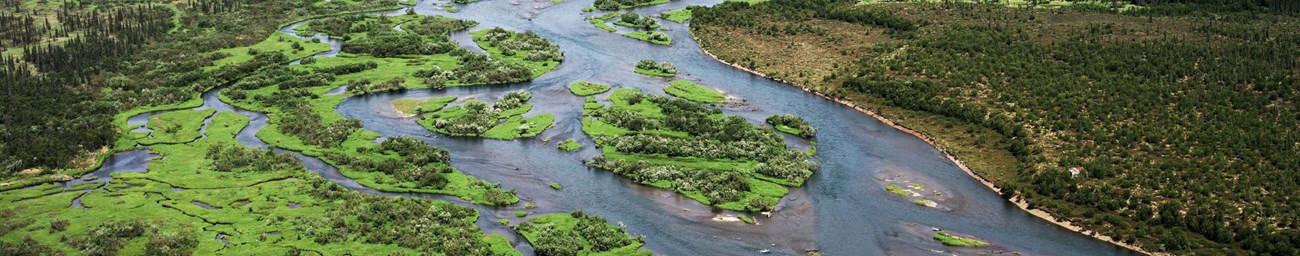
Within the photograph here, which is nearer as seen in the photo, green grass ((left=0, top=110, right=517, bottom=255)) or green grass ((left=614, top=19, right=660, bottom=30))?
green grass ((left=0, top=110, right=517, bottom=255))

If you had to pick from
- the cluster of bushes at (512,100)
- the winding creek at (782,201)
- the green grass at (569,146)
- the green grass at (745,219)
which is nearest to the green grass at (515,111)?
the cluster of bushes at (512,100)

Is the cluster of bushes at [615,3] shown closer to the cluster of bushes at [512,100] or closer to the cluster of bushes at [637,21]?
the cluster of bushes at [637,21]

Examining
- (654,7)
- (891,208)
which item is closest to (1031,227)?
(891,208)

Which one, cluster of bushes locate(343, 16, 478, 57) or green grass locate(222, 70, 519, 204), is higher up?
cluster of bushes locate(343, 16, 478, 57)

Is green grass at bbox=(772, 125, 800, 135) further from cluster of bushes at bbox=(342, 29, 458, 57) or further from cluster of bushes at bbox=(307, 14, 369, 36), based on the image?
cluster of bushes at bbox=(307, 14, 369, 36)

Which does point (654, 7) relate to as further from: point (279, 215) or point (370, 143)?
point (279, 215)

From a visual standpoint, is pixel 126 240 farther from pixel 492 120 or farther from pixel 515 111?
pixel 515 111

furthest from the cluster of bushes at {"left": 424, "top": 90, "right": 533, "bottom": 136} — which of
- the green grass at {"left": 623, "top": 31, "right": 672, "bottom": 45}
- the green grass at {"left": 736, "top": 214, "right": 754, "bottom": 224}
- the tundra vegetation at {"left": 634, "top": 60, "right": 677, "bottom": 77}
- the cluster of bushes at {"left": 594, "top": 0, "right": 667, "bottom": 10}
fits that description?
the cluster of bushes at {"left": 594, "top": 0, "right": 667, "bottom": 10}
